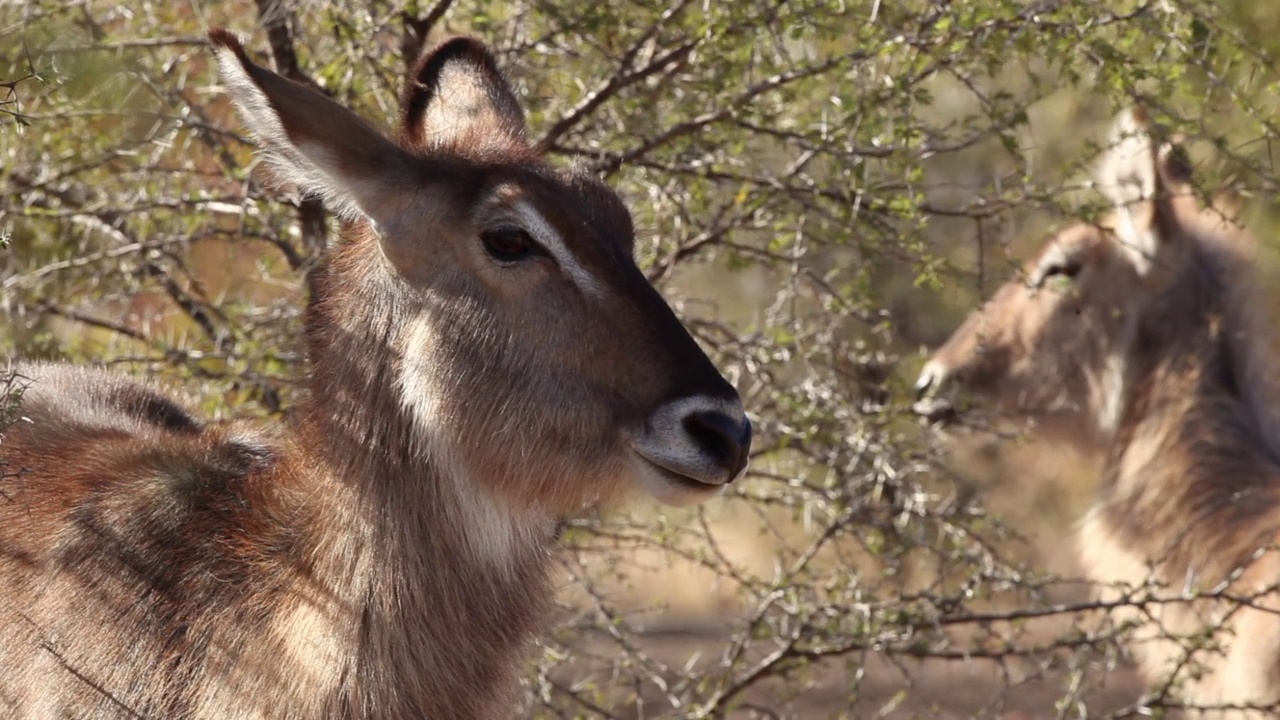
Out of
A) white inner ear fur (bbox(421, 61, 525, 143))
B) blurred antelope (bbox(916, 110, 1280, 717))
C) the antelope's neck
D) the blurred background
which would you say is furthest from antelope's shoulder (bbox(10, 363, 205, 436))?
blurred antelope (bbox(916, 110, 1280, 717))

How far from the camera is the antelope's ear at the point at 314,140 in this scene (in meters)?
3.40

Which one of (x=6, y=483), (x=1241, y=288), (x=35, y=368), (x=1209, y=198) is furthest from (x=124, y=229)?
(x=1241, y=288)

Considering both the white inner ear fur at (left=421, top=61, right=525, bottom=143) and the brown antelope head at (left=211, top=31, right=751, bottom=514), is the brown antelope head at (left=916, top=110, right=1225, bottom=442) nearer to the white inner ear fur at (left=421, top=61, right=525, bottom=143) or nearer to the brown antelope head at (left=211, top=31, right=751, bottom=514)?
the white inner ear fur at (left=421, top=61, right=525, bottom=143)

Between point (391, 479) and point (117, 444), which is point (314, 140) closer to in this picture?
point (391, 479)

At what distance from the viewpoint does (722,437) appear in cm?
344

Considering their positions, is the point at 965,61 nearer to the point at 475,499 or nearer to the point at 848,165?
the point at 848,165

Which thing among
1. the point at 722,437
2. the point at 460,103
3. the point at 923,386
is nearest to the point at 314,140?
the point at 460,103

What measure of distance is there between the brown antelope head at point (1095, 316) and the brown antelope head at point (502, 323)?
3510 millimetres

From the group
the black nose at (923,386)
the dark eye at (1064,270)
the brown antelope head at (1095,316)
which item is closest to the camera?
the black nose at (923,386)

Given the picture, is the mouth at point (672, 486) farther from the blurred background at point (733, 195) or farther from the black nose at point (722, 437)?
the blurred background at point (733, 195)

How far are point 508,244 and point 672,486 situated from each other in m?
0.72

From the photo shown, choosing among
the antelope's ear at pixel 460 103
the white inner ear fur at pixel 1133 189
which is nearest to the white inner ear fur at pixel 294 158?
the antelope's ear at pixel 460 103

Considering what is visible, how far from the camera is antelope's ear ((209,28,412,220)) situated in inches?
134

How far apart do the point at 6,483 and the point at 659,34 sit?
2832mm
